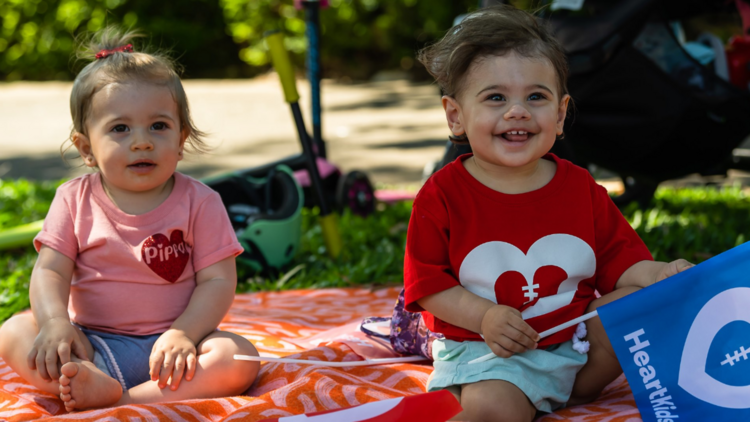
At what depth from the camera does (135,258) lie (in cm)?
189

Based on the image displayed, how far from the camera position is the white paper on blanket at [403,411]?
4.78 ft

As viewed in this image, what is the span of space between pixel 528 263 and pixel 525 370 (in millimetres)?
229

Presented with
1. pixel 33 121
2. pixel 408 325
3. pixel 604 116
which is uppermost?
pixel 33 121

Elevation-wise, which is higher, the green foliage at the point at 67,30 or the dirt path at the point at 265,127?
the green foliage at the point at 67,30

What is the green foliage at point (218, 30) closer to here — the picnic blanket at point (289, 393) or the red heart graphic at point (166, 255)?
the picnic blanket at point (289, 393)

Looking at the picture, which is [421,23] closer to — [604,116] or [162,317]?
[604,116]

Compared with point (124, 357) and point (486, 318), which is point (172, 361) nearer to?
point (124, 357)

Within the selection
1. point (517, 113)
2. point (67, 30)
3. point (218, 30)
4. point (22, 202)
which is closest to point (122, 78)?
point (517, 113)

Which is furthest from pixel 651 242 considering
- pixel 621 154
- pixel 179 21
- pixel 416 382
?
pixel 179 21

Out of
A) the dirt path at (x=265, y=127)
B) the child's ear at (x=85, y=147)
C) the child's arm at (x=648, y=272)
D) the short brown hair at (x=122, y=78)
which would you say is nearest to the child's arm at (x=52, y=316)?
the child's ear at (x=85, y=147)

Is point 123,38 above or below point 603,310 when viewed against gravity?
above

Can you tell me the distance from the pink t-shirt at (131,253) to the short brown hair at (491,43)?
718 millimetres

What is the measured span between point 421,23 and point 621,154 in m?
9.00

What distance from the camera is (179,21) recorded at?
1313 cm
